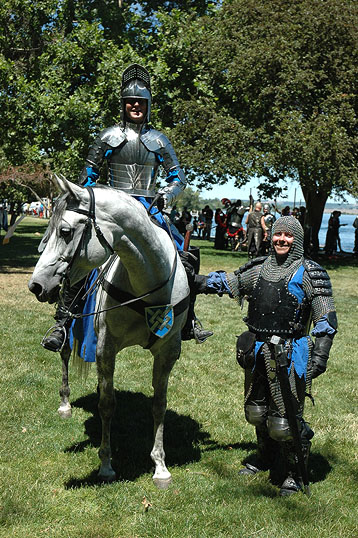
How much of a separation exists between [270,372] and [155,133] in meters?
2.41

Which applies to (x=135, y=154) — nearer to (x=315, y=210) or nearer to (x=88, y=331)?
(x=88, y=331)

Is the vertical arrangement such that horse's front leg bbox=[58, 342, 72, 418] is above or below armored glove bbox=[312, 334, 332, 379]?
below

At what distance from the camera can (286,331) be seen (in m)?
4.29

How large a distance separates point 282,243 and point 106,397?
6.62 ft

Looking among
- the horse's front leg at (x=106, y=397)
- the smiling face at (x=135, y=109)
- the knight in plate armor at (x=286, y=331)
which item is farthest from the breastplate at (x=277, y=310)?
the smiling face at (x=135, y=109)

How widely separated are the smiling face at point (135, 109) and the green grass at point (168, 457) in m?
3.16

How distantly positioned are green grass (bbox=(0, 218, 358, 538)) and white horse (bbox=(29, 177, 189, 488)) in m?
0.38

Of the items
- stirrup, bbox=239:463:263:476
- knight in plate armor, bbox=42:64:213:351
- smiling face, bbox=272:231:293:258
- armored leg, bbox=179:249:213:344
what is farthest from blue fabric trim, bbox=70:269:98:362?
stirrup, bbox=239:463:263:476

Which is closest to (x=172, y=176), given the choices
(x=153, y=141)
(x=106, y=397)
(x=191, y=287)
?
(x=153, y=141)

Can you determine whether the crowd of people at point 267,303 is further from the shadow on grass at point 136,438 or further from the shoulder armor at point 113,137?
the shadow on grass at point 136,438

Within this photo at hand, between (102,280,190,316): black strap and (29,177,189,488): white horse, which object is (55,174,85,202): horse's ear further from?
(102,280,190,316): black strap

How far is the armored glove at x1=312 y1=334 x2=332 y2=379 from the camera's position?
4.11 meters

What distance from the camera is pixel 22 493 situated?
413 centimetres

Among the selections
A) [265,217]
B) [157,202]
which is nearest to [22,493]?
[157,202]
